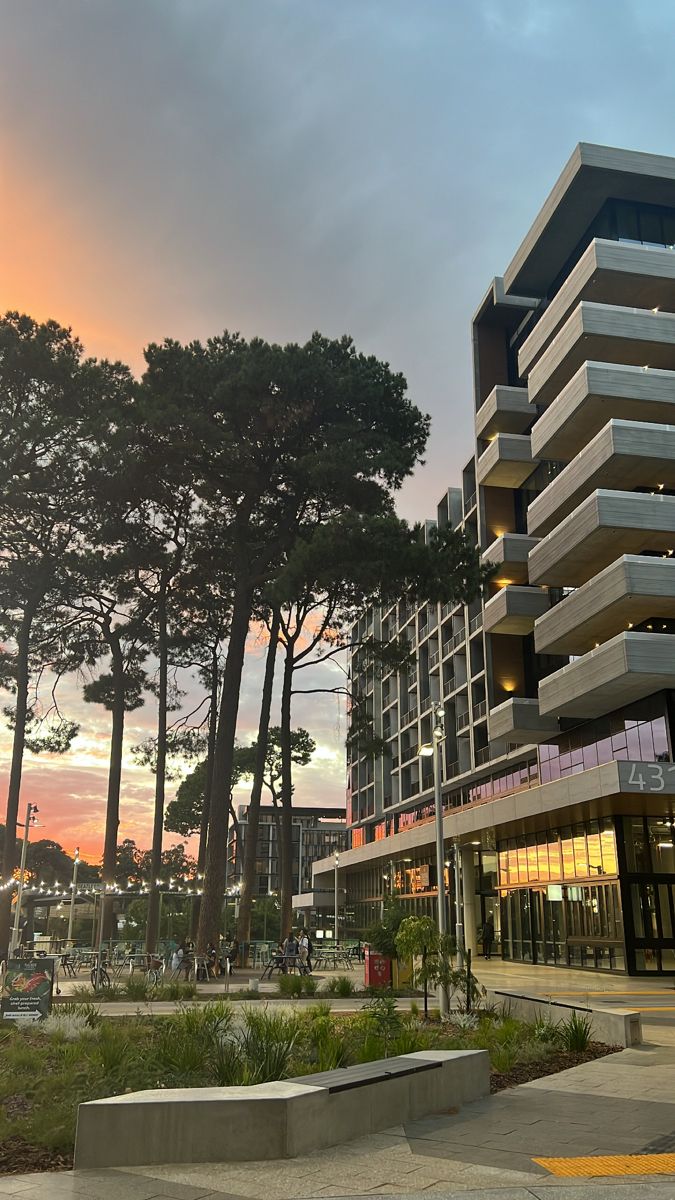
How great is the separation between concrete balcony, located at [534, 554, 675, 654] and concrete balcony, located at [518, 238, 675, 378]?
11.0 meters

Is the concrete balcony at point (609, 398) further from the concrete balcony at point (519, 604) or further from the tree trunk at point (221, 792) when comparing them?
the tree trunk at point (221, 792)

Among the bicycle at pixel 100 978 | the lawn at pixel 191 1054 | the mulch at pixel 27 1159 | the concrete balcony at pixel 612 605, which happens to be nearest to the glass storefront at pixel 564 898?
the concrete balcony at pixel 612 605

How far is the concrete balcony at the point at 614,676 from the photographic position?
29422 millimetres

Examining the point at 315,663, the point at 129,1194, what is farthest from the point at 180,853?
the point at 129,1194

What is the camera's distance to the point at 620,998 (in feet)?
72.2

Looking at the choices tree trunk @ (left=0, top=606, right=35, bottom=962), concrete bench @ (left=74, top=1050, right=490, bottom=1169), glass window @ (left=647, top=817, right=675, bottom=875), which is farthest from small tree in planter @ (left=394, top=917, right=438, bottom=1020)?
tree trunk @ (left=0, top=606, right=35, bottom=962)

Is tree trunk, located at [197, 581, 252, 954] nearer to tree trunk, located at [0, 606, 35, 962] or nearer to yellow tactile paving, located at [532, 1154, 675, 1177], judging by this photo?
tree trunk, located at [0, 606, 35, 962]

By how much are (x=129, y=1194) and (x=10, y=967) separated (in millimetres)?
10178

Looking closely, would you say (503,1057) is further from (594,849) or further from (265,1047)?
(594,849)

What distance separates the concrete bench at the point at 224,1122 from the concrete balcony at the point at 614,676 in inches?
930

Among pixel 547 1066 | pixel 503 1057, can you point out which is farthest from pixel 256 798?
pixel 503 1057

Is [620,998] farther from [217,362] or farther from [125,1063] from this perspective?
[217,362]

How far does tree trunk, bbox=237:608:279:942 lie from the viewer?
34.1 metres

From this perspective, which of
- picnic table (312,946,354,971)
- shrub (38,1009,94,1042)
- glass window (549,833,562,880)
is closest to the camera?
shrub (38,1009,94,1042)
